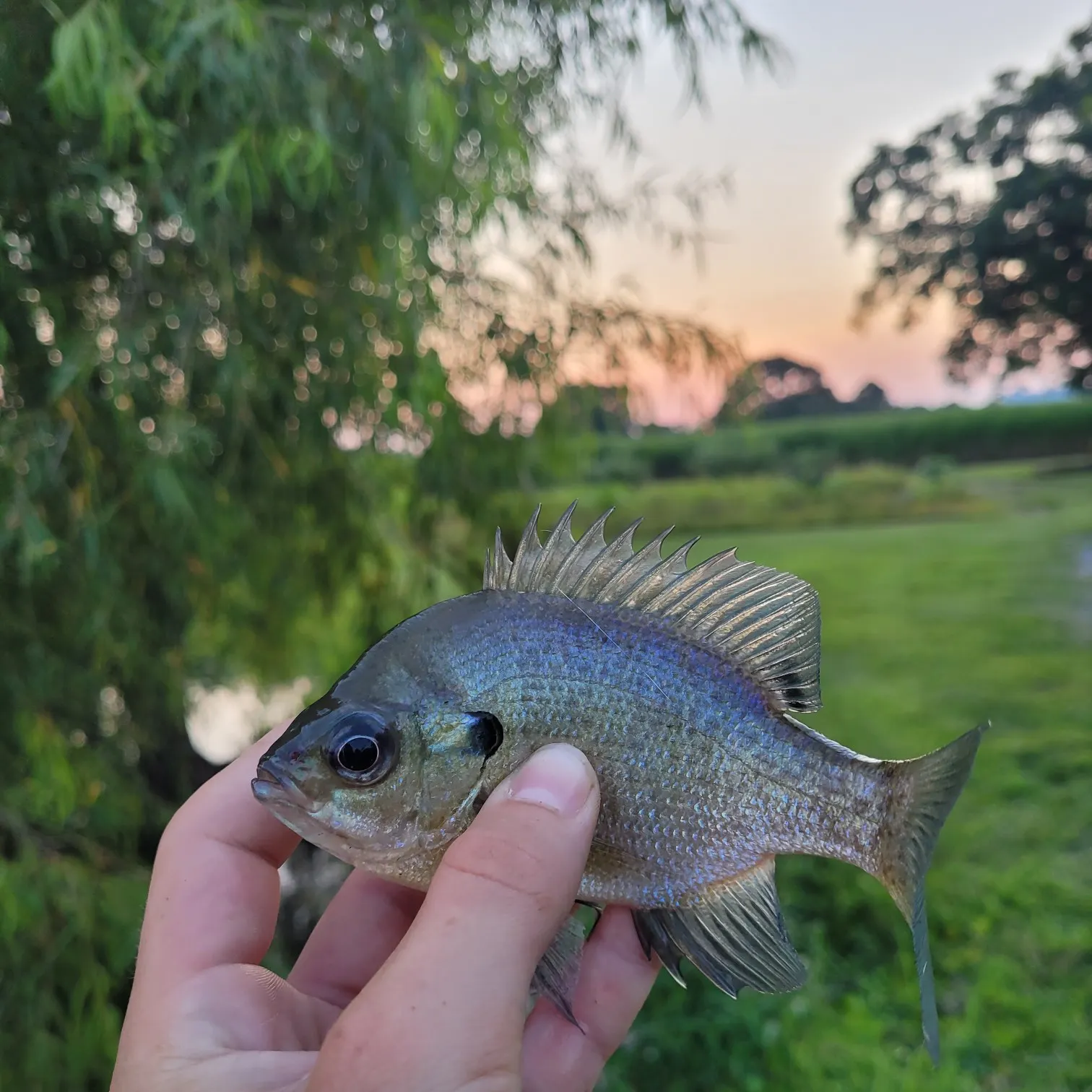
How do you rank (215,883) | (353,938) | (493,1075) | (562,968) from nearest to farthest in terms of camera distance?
(493,1075) < (562,968) < (215,883) < (353,938)

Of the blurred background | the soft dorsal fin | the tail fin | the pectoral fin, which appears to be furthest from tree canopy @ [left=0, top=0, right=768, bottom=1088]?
the tail fin

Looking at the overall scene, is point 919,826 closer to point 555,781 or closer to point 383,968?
point 555,781

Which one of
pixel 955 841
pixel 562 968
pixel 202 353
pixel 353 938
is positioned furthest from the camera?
pixel 955 841

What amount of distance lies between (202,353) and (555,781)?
1.39 m

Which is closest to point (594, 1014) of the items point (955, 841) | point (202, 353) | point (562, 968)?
point (562, 968)

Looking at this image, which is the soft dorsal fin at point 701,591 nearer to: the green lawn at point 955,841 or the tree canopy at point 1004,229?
the green lawn at point 955,841

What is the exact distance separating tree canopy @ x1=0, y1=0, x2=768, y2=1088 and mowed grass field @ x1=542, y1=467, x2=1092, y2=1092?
59 cm

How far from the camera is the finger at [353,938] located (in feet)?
3.32

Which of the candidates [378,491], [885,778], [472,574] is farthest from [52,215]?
[885,778]

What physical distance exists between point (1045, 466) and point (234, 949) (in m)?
3.01

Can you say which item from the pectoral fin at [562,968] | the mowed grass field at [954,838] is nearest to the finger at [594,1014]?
the pectoral fin at [562,968]

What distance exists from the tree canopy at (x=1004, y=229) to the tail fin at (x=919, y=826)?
7.82 ft

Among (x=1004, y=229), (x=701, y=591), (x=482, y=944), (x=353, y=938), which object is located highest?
(x=1004, y=229)

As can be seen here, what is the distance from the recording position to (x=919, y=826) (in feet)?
2.40
